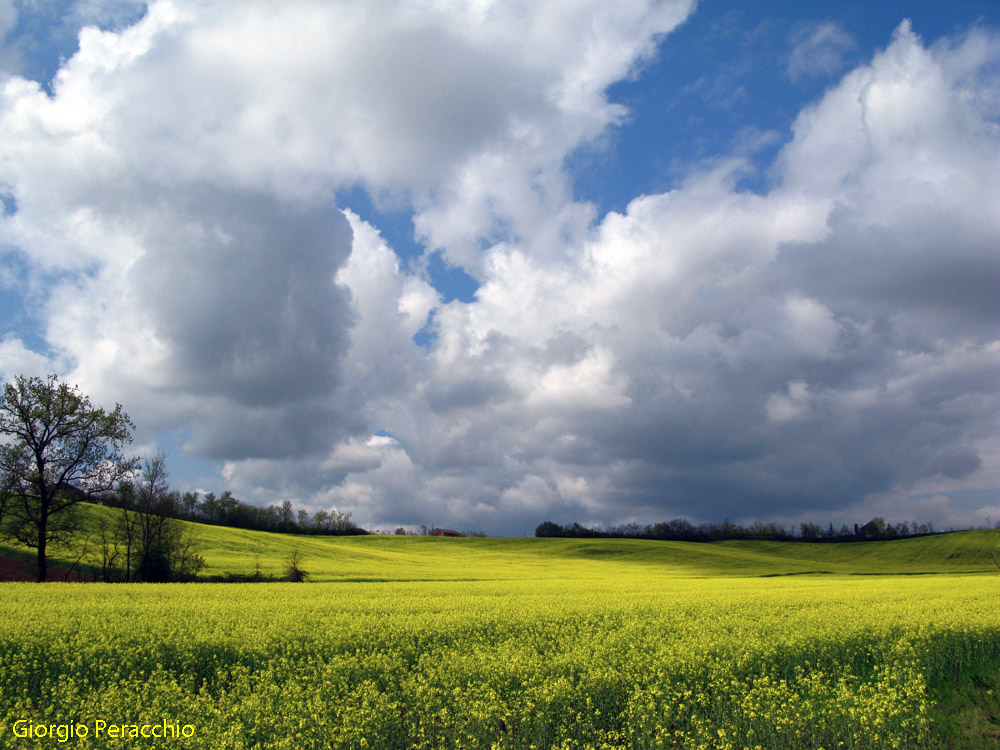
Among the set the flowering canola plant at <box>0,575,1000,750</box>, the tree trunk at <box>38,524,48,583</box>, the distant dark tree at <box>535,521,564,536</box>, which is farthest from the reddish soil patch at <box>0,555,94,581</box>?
the distant dark tree at <box>535,521,564,536</box>

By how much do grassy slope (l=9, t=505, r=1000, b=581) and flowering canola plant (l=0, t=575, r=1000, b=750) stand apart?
885 inches

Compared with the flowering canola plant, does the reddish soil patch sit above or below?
below

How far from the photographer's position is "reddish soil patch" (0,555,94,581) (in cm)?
3353

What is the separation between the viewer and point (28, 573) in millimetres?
34250

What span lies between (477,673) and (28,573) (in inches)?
1500

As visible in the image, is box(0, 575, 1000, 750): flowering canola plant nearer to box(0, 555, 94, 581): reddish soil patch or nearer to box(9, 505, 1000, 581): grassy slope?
box(0, 555, 94, 581): reddish soil patch

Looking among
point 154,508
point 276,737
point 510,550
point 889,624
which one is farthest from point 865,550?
point 276,737

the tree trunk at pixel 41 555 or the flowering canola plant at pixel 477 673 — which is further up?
the flowering canola plant at pixel 477 673

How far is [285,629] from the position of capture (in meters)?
12.8

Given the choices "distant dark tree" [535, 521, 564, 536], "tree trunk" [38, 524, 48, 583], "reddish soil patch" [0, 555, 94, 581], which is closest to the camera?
"tree trunk" [38, 524, 48, 583]

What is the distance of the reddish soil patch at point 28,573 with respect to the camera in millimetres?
33531

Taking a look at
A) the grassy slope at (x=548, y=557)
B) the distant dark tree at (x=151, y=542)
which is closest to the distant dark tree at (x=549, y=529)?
the grassy slope at (x=548, y=557)

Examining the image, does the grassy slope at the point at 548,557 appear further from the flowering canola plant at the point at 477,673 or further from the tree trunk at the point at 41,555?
the flowering canola plant at the point at 477,673

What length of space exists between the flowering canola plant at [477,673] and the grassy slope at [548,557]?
2249 cm
